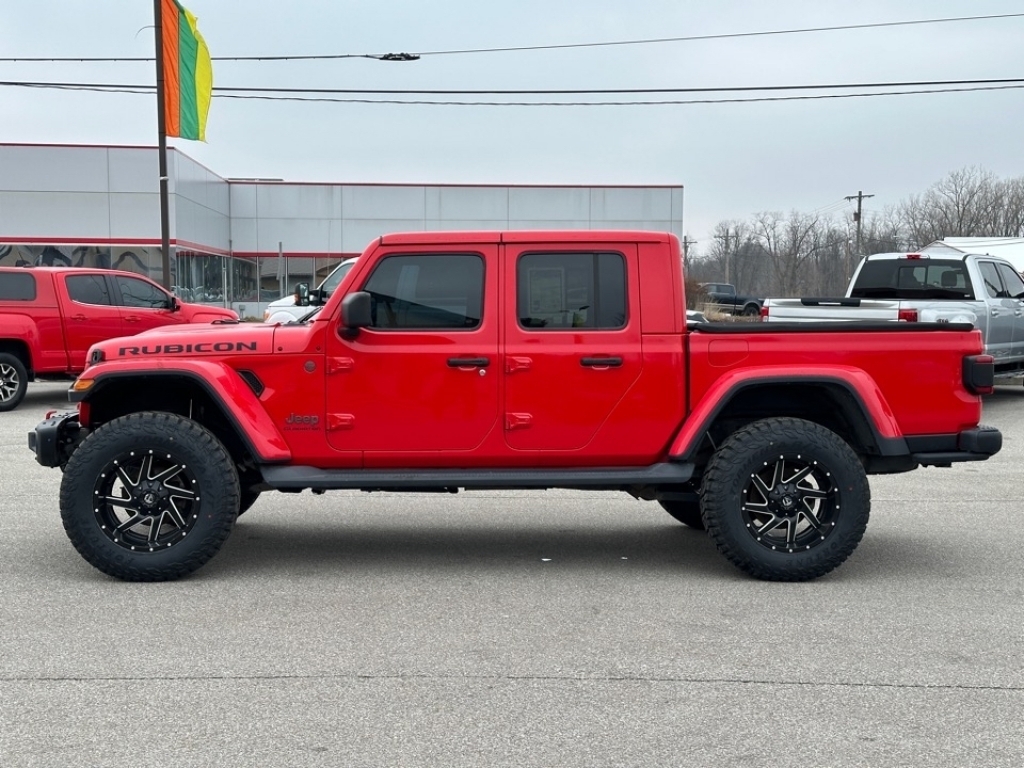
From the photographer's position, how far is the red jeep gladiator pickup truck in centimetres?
619

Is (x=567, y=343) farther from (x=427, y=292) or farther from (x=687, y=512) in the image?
(x=687, y=512)

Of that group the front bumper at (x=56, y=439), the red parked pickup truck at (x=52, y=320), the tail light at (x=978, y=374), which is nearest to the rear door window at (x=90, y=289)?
the red parked pickup truck at (x=52, y=320)

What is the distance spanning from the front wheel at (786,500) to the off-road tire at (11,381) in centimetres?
1170

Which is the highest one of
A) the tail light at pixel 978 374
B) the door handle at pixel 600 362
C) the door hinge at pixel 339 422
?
the door handle at pixel 600 362

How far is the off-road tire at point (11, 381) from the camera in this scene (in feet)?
49.8

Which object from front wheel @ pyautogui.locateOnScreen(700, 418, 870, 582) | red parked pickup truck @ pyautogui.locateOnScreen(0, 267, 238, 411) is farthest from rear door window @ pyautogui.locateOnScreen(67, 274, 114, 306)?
front wheel @ pyautogui.locateOnScreen(700, 418, 870, 582)

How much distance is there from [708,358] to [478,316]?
1.29 meters

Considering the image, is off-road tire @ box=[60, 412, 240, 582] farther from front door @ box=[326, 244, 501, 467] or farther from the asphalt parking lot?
front door @ box=[326, 244, 501, 467]

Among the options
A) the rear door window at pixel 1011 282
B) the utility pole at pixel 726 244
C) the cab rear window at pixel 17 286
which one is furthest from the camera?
the utility pole at pixel 726 244

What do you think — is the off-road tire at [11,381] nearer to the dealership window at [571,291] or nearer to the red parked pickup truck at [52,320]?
the red parked pickup truck at [52,320]

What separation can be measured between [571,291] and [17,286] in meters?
11.5

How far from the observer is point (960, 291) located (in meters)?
16.0

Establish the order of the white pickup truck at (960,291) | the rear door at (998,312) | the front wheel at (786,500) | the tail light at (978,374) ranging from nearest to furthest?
the front wheel at (786,500), the tail light at (978,374), the white pickup truck at (960,291), the rear door at (998,312)

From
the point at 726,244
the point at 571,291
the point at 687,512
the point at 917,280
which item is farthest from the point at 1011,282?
the point at 726,244
